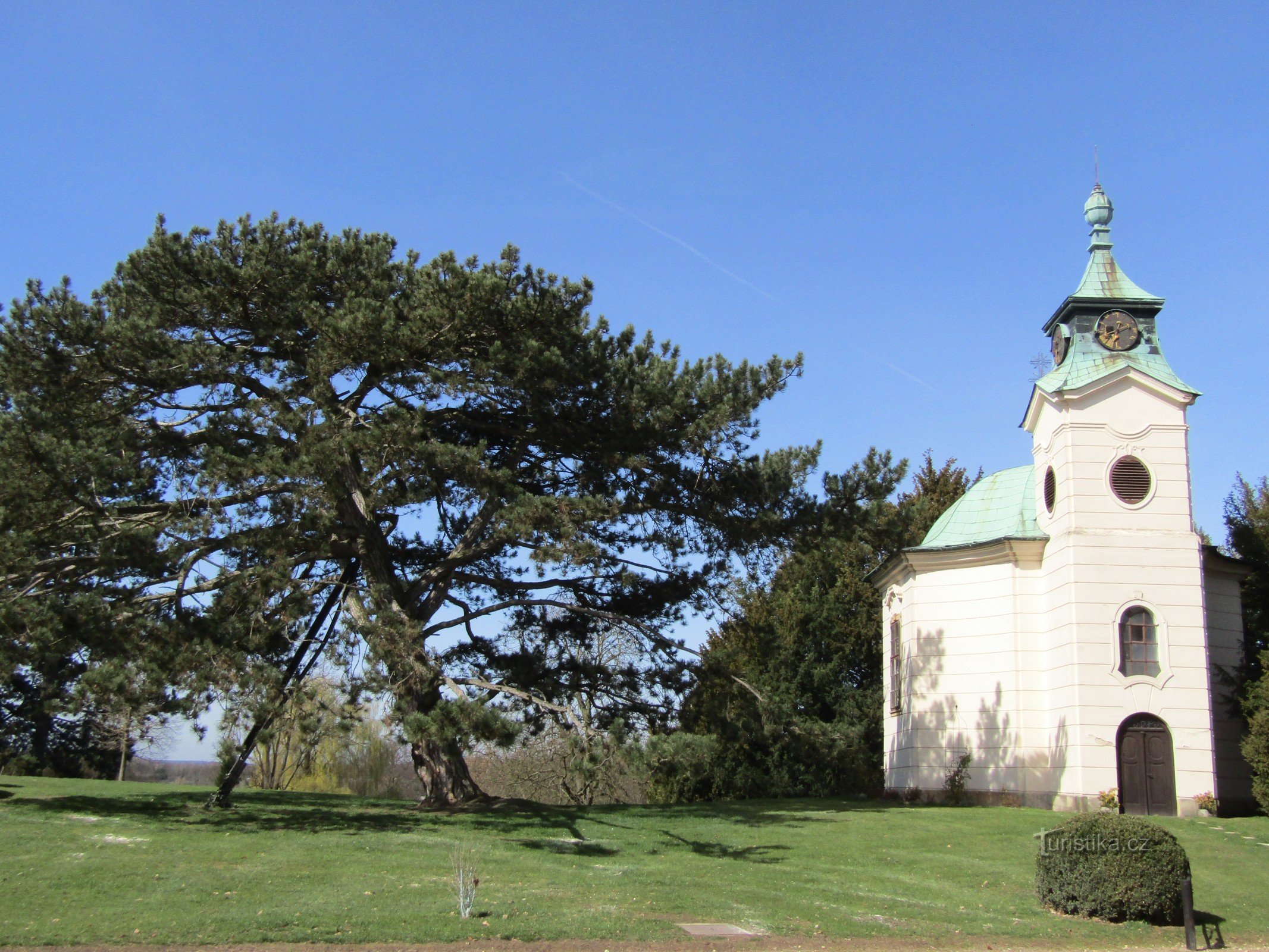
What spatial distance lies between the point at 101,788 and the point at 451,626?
31.3 feet

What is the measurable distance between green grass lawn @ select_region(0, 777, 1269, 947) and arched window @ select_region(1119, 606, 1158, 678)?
3.42m

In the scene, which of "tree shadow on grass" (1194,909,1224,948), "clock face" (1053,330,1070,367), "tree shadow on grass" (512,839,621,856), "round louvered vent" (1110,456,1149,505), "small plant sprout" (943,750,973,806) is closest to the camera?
"tree shadow on grass" (1194,909,1224,948)

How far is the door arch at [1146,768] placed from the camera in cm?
2292

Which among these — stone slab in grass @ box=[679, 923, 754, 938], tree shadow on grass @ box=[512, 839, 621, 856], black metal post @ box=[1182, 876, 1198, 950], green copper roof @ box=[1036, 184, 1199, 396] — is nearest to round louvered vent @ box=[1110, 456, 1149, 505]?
green copper roof @ box=[1036, 184, 1199, 396]

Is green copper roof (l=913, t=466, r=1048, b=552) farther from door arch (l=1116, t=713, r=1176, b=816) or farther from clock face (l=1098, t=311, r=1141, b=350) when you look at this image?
door arch (l=1116, t=713, r=1176, b=816)

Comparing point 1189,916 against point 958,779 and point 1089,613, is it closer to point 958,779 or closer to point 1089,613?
point 1089,613

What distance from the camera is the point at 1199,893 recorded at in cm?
1565

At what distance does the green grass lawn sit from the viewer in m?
12.1

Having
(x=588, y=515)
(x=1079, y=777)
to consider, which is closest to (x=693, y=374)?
(x=588, y=515)

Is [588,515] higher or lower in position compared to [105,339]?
lower

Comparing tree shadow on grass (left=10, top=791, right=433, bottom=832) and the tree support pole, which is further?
tree shadow on grass (left=10, top=791, right=433, bottom=832)

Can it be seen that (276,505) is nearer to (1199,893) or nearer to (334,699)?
(334,699)

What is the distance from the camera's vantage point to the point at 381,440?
19344mm

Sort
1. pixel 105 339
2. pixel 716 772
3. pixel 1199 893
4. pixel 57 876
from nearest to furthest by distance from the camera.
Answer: pixel 57 876, pixel 1199 893, pixel 105 339, pixel 716 772
